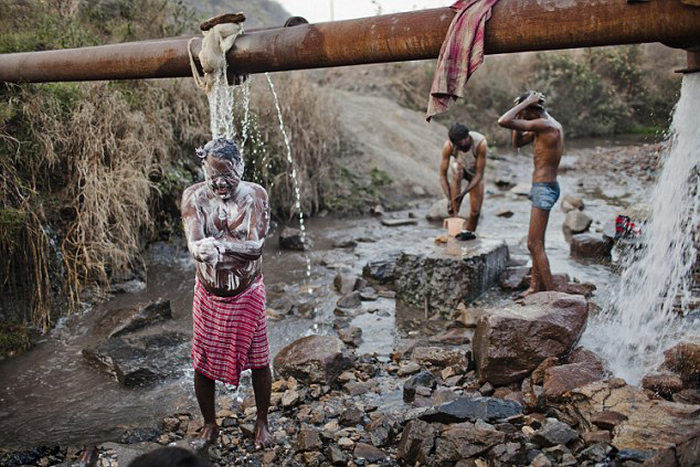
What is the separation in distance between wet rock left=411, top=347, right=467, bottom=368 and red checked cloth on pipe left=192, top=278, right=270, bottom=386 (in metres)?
1.70

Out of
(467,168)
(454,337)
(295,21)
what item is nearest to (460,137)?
(467,168)

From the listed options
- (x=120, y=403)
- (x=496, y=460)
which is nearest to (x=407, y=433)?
(x=496, y=460)

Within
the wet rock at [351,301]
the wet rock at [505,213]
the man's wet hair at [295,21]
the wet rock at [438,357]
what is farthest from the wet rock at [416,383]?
the wet rock at [505,213]

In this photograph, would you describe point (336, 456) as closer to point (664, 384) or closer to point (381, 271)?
point (664, 384)

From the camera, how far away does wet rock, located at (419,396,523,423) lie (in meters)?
3.72

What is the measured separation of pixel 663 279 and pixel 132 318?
202 inches

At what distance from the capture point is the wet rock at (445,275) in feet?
20.6

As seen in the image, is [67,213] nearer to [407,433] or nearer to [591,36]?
[407,433]

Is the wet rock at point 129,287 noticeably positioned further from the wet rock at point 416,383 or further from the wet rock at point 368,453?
the wet rock at point 368,453

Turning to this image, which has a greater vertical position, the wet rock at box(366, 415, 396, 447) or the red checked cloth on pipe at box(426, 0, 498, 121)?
the red checked cloth on pipe at box(426, 0, 498, 121)

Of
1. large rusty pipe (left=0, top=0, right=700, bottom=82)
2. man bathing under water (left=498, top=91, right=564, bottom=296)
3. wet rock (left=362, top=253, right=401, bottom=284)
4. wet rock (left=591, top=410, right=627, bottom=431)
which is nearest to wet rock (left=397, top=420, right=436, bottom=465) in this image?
wet rock (left=591, top=410, right=627, bottom=431)

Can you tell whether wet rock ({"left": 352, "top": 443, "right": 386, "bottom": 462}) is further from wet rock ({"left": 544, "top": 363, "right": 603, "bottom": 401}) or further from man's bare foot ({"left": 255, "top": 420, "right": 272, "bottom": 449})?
wet rock ({"left": 544, "top": 363, "right": 603, "bottom": 401})

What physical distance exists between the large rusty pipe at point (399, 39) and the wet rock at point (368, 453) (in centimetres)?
240

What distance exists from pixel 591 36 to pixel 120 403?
162 inches
